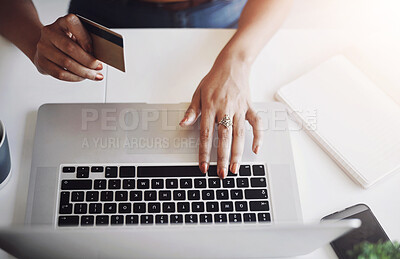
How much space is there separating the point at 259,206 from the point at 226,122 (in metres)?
0.18

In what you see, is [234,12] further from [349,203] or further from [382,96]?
[349,203]

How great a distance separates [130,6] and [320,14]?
0.88 meters

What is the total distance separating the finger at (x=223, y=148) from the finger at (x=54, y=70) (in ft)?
1.03

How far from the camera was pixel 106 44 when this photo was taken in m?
0.61

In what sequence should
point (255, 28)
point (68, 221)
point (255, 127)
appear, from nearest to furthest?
point (68, 221)
point (255, 127)
point (255, 28)

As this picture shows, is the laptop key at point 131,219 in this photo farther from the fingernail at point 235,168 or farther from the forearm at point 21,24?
the forearm at point 21,24

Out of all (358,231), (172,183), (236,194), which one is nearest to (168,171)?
(172,183)

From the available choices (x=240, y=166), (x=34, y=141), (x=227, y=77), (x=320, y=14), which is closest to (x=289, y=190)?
(x=240, y=166)

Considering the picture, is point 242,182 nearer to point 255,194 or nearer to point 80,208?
point 255,194

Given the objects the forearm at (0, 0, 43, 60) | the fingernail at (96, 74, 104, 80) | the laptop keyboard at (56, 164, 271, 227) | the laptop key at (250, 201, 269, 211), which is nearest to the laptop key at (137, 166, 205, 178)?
the laptop keyboard at (56, 164, 271, 227)

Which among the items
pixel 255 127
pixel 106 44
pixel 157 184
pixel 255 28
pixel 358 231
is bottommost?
pixel 358 231

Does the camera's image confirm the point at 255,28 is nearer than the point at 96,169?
No

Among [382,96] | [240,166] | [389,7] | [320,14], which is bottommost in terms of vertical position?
[240,166]

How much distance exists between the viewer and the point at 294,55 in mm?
810
